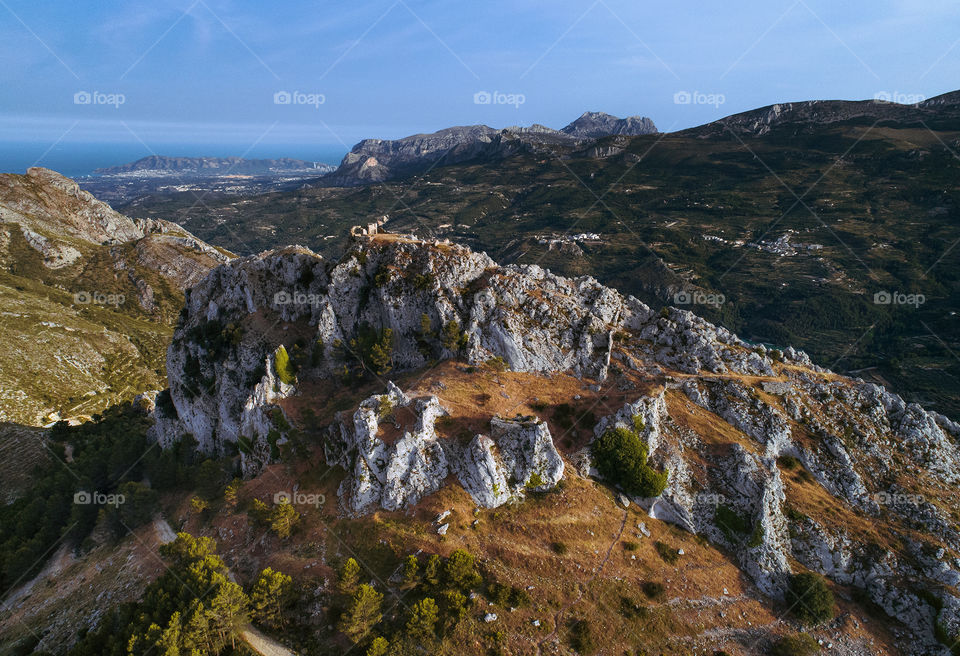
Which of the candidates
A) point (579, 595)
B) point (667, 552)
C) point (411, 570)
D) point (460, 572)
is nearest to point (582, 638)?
point (579, 595)

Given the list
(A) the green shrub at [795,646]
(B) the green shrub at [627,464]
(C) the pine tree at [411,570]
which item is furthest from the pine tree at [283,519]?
(A) the green shrub at [795,646]

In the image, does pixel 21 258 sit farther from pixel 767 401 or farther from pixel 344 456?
pixel 767 401

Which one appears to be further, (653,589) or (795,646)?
(653,589)

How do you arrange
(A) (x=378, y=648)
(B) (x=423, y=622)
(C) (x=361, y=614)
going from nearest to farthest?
1. (A) (x=378, y=648)
2. (B) (x=423, y=622)
3. (C) (x=361, y=614)

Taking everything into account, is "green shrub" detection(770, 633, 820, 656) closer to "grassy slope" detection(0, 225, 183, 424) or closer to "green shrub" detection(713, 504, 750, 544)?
"green shrub" detection(713, 504, 750, 544)

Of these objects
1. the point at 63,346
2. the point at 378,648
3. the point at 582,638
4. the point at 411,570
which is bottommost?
the point at 63,346

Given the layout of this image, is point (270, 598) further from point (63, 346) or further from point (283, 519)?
point (63, 346)

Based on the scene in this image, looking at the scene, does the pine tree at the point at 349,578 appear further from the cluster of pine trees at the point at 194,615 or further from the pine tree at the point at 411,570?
the cluster of pine trees at the point at 194,615
